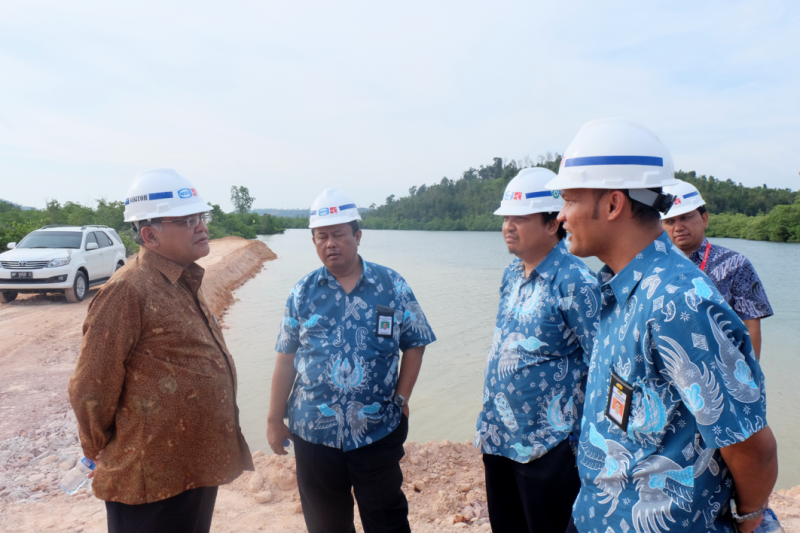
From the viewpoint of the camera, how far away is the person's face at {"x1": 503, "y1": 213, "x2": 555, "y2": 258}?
2.62 m

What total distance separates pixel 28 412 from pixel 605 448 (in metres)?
6.37

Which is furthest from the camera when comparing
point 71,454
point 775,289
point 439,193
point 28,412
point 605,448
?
point 439,193

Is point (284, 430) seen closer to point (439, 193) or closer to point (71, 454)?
point (71, 454)

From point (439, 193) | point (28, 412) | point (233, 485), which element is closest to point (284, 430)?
point (233, 485)

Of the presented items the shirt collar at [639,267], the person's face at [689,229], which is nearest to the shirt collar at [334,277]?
the shirt collar at [639,267]

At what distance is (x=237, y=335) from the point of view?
36.7ft

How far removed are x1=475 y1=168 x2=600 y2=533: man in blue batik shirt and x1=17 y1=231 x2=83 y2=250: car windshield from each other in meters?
12.2

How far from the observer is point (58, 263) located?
10789 millimetres

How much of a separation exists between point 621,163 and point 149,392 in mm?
2099

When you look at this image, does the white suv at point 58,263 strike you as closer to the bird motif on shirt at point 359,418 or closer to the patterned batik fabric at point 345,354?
the patterned batik fabric at point 345,354

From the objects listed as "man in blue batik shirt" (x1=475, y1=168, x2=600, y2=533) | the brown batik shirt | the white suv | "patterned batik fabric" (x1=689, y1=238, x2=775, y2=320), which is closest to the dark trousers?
"man in blue batik shirt" (x1=475, y1=168, x2=600, y2=533)

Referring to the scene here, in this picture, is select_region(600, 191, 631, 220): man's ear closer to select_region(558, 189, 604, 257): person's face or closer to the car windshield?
select_region(558, 189, 604, 257): person's face

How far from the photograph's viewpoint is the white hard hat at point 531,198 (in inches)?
103

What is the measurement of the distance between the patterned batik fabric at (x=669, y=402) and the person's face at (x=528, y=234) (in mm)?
1017
